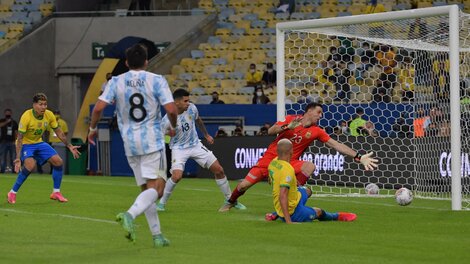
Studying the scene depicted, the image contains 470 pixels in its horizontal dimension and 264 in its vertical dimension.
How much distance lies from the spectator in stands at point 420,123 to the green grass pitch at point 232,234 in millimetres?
2289

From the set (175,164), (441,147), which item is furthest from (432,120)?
(175,164)

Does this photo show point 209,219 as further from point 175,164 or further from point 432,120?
point 432,120

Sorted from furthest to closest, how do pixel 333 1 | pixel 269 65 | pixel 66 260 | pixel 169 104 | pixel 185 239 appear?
pixel 333 1, pixel 269 65, pixel 185 239, pixel 169 104, pixel 66 260

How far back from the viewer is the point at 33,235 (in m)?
13.6

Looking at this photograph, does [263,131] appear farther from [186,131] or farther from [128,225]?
[128,225]

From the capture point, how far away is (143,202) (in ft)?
38.9

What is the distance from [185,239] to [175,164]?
199 inches

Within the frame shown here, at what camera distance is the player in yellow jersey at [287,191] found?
48.1 ft

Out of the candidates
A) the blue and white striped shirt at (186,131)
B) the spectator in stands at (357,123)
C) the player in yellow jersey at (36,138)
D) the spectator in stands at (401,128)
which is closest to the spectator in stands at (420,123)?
the spectator in stands at (401,128)

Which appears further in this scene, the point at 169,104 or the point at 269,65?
the point at 269,65

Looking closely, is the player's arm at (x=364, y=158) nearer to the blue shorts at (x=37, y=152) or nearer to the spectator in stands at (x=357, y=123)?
the blue shorts at (x=37, y=152)

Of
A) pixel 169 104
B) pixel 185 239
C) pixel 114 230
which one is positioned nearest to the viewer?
pixel 169 104

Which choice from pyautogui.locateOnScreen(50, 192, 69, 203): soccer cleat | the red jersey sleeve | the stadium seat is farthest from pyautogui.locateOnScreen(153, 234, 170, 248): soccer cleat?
the stadium seat

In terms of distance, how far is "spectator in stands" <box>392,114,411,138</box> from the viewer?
24.8 m
